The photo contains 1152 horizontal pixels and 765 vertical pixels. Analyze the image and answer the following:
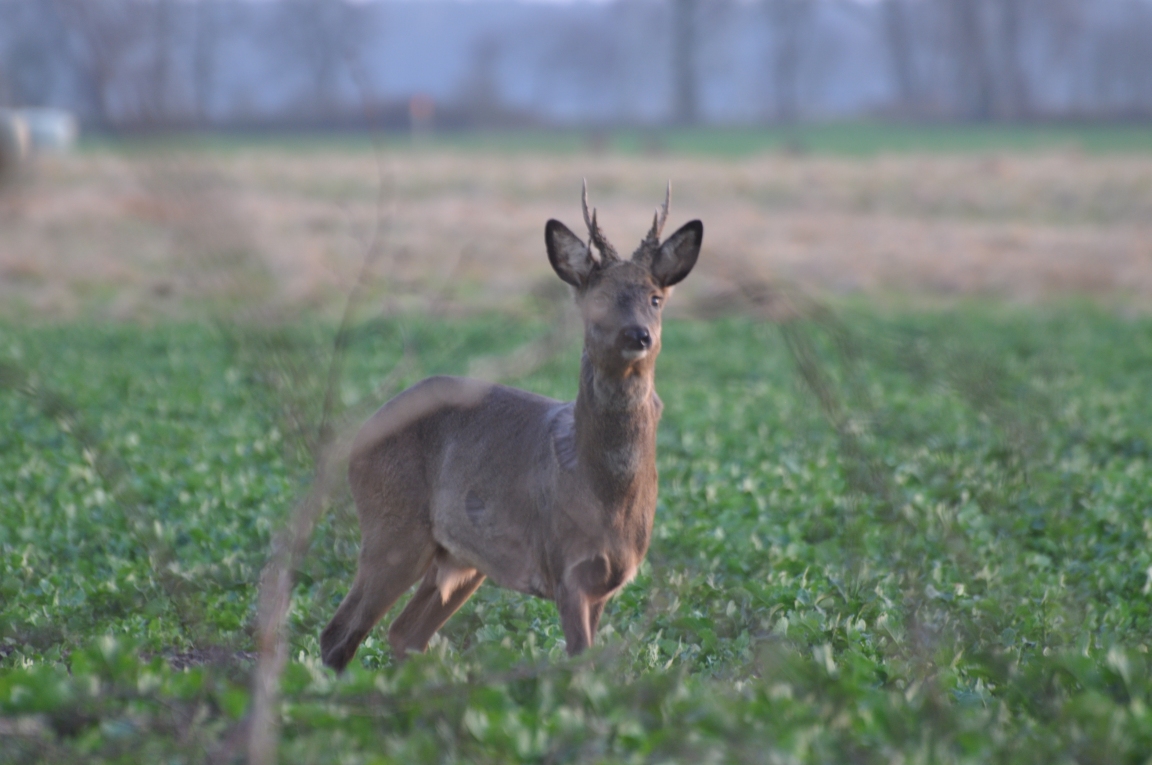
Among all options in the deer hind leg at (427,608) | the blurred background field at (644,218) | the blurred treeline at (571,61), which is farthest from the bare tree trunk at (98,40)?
the deer hind leg at (427,608)

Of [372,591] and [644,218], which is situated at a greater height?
[372,591]

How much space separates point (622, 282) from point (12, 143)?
324cm

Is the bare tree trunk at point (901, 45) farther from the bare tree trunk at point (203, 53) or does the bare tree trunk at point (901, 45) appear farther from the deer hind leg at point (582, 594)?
the bare tree trunk at point (203, 53)

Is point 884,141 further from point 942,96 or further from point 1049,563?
point 1049,563

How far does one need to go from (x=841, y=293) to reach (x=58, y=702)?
20409 millimetres

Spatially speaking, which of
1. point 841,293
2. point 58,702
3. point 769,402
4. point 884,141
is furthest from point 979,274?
point 884,141

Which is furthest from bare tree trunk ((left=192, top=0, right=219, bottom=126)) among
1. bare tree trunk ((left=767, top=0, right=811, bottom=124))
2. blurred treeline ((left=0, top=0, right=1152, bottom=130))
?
bare tree trunk ((left=767, top=0, right=811, bottom=124))

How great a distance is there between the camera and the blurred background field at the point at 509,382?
3.21m

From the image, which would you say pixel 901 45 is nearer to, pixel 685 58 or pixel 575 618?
pixel 685 58

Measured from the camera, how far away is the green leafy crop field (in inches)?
148

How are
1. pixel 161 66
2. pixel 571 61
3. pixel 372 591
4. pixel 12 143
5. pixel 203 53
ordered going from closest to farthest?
pixel 12 143
pixel 161 66
pixel 203 53
pixel 372 591
pixel 571 61

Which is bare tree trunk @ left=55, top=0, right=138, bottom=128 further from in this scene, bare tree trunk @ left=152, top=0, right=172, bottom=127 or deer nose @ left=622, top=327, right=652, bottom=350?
deer nose @ left=622, top=327, right=652, bottom=350

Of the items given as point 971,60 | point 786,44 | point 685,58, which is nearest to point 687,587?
point 971,60

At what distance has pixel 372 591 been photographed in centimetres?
529
